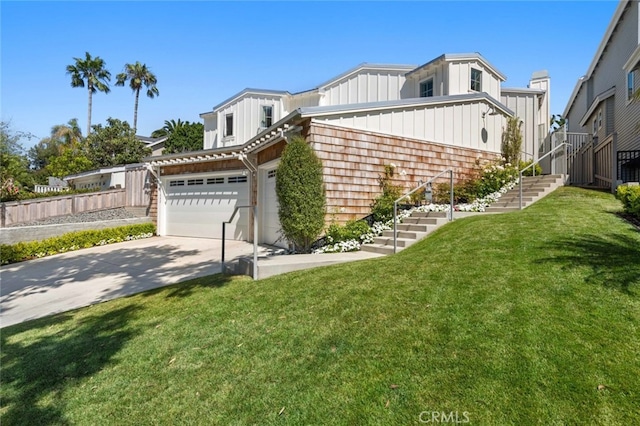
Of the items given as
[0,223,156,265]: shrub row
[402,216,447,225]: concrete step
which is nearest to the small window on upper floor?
[402,216,447,225]: concrete step

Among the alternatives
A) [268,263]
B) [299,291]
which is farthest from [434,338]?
[268,263]

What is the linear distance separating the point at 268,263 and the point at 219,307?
1.66 meters

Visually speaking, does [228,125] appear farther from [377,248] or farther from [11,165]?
[11,165]

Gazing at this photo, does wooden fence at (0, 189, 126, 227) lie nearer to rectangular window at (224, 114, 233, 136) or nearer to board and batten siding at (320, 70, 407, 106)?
rectangular window at (224, 114, 233, 136)

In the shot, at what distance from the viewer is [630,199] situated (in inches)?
257

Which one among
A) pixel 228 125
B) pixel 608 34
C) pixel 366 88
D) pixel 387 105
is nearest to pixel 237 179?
pixel 387 105

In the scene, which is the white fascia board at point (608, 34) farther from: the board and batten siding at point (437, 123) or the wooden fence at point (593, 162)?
the board and batten siding at point (437, 123)

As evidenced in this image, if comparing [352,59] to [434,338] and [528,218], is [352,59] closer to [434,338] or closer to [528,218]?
[528,218]

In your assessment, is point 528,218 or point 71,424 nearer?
point 71,424

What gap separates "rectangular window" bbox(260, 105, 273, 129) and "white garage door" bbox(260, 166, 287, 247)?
265 inches

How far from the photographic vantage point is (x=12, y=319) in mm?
5270

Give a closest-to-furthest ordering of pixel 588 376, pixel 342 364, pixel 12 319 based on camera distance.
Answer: pixel 588 376, pixel 342 364, pixel 12 319

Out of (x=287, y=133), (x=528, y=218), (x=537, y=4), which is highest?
(x=537, y=4)
